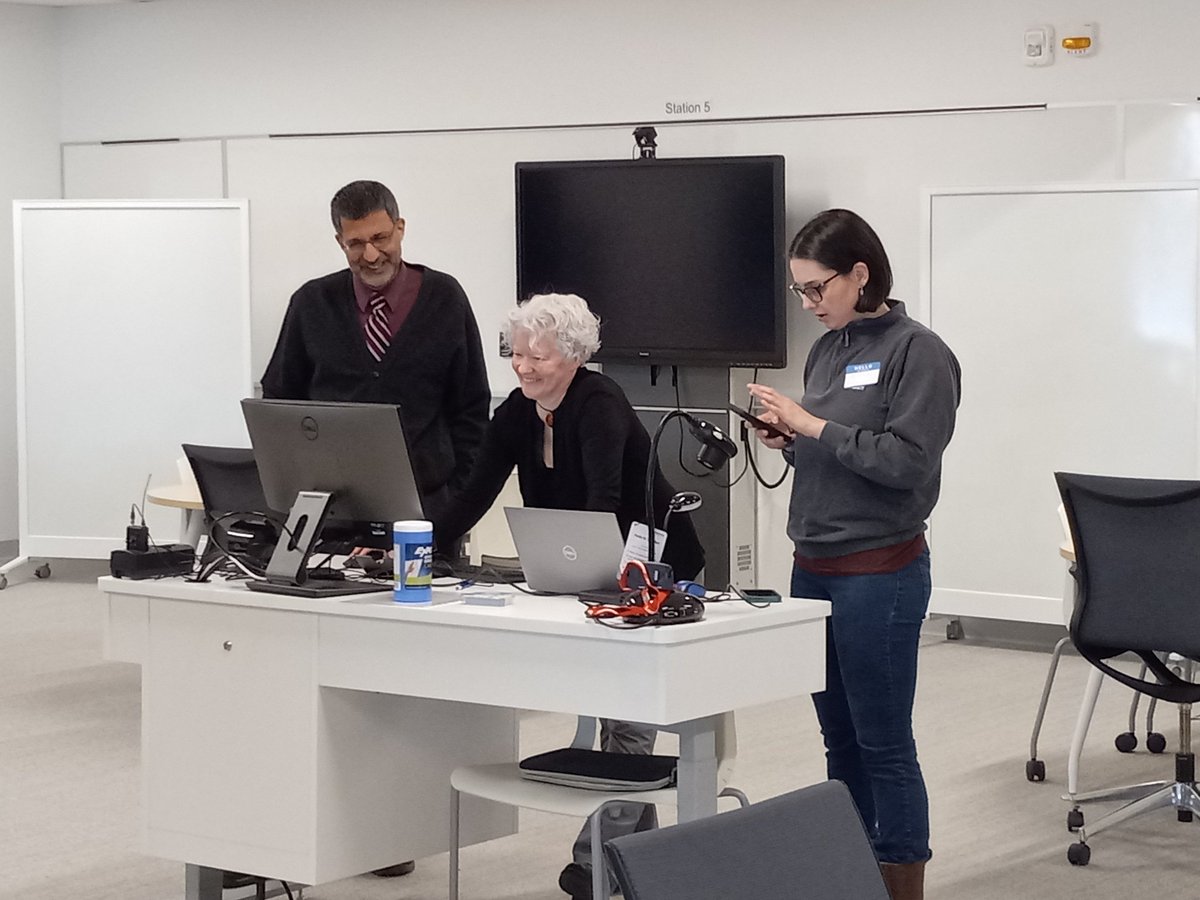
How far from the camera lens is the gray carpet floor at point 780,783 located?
413 centimetres

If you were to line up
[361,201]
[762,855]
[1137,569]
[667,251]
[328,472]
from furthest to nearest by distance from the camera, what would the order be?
1. [667,251]
2. [1137,569]
3. [361,201]
4. [328,472]
5. [762,855]

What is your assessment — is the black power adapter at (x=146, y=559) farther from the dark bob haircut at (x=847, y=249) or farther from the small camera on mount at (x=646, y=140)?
the small camera on mount at (x=646, y=140)

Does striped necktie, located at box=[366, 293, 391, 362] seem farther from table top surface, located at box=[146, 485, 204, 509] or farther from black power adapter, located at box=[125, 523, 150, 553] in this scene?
table top surface, located at box=[146, 485, 204, 509]

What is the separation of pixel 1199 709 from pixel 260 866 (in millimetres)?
3637

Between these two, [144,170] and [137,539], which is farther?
[144,170]

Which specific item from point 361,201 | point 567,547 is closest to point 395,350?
point 361,201

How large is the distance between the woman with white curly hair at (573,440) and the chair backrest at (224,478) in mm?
1774

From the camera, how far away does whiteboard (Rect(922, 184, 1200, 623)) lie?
21.7ft

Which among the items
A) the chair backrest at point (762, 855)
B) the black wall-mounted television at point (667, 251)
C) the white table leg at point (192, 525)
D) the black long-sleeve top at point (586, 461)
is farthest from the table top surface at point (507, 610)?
the black wall-mounted television at point (667, 251)

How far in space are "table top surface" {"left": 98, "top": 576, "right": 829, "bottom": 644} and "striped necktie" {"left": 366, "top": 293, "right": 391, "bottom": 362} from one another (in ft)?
2.59

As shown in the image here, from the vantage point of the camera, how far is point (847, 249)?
3463 mm

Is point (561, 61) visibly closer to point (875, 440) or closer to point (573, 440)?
point (573, 440)

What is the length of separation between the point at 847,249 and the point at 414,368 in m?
1.21

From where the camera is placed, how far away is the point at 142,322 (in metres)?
8.60
